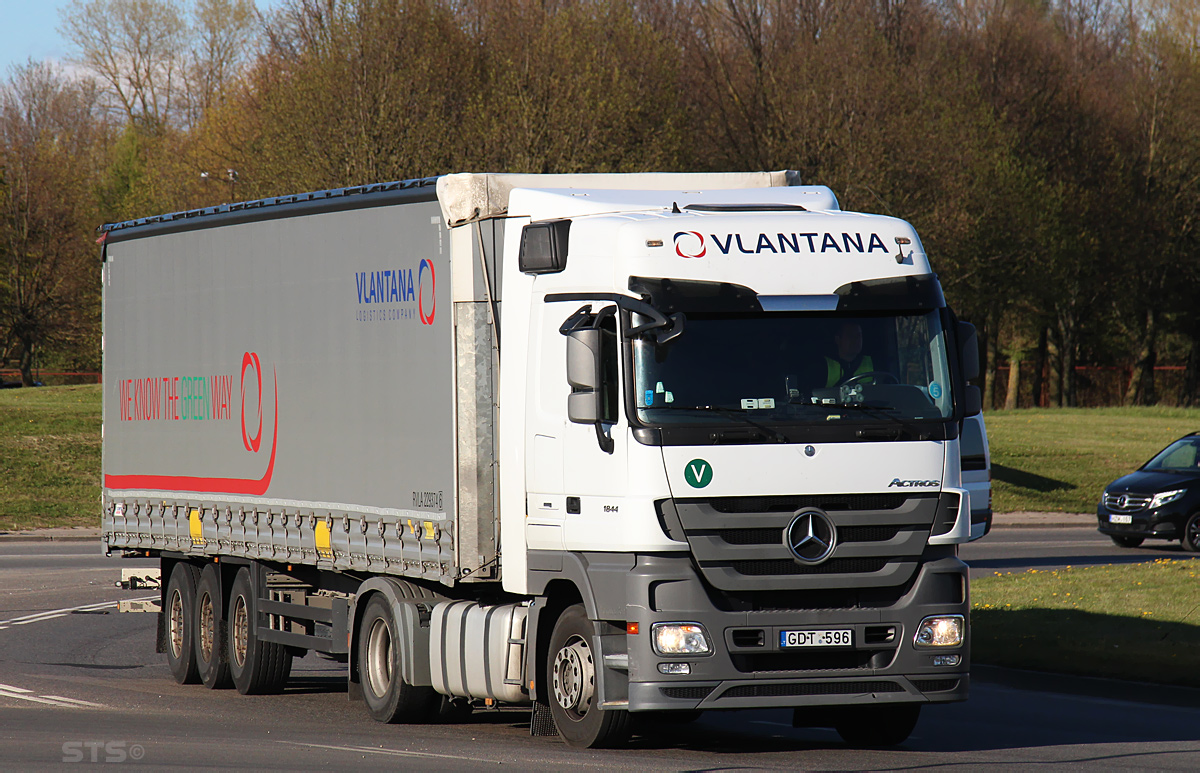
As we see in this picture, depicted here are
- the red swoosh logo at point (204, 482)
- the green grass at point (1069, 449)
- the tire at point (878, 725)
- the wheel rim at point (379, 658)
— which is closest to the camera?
the tire at point (878, 725)

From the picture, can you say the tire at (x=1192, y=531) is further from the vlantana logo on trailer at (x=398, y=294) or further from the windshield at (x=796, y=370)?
the vlantana logo on trailer at (x=398, y=294)

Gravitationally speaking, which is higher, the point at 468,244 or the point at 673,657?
the point at 468,244

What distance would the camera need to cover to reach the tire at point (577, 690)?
8891 mm

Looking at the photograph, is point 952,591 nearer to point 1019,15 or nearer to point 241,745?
point 241,745

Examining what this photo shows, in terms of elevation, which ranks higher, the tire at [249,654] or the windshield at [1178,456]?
the windshield at [1178,456]

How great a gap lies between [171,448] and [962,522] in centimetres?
761

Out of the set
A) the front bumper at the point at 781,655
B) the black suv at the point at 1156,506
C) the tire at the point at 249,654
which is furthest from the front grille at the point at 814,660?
the black suv at the point at 1156,506

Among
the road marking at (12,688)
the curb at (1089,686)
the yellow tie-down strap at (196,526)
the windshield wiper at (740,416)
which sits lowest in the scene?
the curb at (1089,686)

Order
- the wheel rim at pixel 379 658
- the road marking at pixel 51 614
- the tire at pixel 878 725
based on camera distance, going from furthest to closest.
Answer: the road marking at pixel 51 614
the wheel rim at pixel 379 658
the tire at pixel 878 725

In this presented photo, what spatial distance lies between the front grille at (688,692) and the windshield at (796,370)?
1.46 m

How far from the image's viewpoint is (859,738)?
387 inches

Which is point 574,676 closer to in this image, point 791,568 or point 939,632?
point 791,568

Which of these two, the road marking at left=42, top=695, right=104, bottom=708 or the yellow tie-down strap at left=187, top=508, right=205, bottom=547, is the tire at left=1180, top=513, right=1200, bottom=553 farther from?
the road marking at left=42, top=695, right=104, bottom=708

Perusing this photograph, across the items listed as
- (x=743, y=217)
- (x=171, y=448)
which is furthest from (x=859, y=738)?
(x=171, y=448)
